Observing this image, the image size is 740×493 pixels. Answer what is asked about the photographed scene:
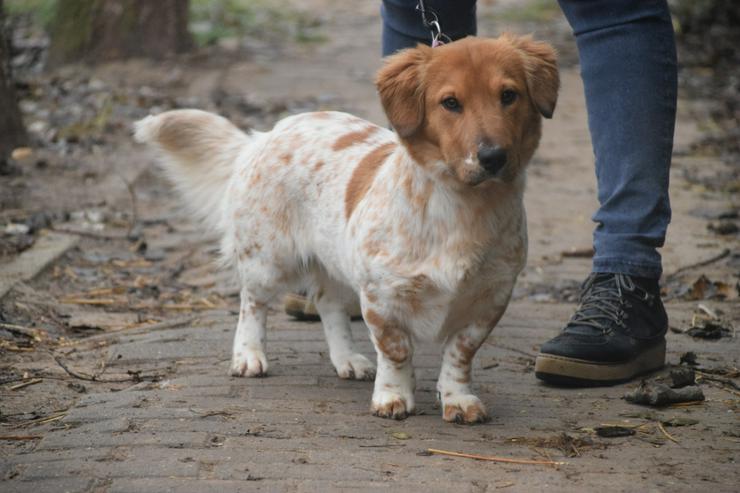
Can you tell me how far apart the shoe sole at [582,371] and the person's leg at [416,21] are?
137 centimetres

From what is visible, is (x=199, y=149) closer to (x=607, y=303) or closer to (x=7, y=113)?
(x=607, y=303)

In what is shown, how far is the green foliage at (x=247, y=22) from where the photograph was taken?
12938mm

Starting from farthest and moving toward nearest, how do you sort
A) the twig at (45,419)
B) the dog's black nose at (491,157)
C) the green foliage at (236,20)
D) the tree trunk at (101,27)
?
the green foliage at (236,20) → the tree trunk at (101,27) → the twig at (45,419) → the dog's black nose at (491,157)

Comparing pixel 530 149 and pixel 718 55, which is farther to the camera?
pixel 718 55

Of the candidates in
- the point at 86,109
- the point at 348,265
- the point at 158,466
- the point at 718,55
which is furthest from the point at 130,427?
the point at 718,55

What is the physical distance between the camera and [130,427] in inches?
116

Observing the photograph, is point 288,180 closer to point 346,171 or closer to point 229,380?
point 346,171

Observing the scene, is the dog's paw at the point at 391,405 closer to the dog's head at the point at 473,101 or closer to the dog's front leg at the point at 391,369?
the dog's front leg at the point at 391,369

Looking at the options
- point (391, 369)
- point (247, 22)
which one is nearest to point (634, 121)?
point (391, 369)

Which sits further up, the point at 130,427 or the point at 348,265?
the point at 348,265

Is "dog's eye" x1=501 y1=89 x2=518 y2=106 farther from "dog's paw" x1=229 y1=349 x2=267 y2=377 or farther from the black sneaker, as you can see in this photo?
"dog's paw" x1=229 y1=349 x2=267 y2=377

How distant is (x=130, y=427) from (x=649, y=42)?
208cm

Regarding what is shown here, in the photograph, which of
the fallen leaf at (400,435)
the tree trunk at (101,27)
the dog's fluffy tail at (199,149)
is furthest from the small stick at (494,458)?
the tree trunk at (101,27)

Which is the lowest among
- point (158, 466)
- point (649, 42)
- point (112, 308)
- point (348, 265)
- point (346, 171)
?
point (112, 308)
